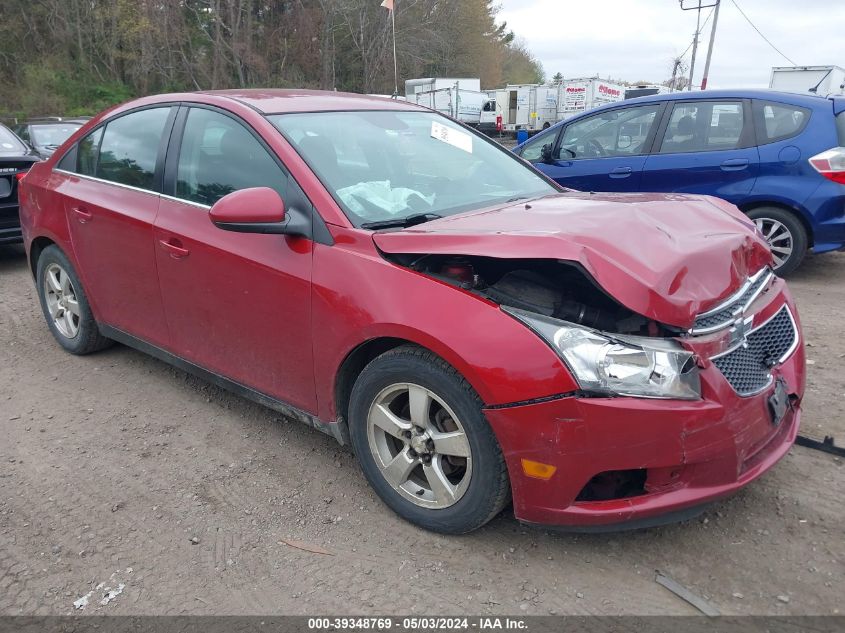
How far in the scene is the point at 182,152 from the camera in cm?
335

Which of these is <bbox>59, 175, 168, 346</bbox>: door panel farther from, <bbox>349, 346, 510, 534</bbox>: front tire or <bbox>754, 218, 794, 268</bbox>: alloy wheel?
<bbox>754, 218, 794, 268</bbox>: alloy wheel

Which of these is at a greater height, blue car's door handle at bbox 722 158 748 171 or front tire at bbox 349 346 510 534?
blue car's door handle at bbox 722 158 748 171

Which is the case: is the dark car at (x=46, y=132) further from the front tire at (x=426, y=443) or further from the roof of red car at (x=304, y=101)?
the front tire at (x=426, y=443)

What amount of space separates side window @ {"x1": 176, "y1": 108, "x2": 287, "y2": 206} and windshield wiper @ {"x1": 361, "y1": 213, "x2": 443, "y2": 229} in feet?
1.54

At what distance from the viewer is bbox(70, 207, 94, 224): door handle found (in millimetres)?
3808

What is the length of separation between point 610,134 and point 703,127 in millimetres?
884

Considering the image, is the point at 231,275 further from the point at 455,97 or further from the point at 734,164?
the point at 455,97

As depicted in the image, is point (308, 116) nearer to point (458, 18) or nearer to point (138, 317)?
point (138, 317)

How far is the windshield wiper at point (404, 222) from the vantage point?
8.74 ft

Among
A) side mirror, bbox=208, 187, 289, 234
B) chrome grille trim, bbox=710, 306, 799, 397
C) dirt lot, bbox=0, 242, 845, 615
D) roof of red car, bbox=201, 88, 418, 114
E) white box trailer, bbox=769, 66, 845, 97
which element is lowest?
dirt lot, bbox=0, 242, 845, 615

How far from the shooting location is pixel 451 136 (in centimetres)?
357

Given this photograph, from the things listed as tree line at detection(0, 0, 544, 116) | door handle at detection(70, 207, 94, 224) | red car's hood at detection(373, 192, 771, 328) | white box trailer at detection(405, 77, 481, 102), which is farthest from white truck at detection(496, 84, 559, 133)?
red car's hood at detection(373, 192, 771, 328)

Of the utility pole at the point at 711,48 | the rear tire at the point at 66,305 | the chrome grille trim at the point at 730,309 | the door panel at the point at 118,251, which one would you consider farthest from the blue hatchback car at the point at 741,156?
the utility pole at the point at 711,48

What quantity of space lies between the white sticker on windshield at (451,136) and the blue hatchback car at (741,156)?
3.18 metres
